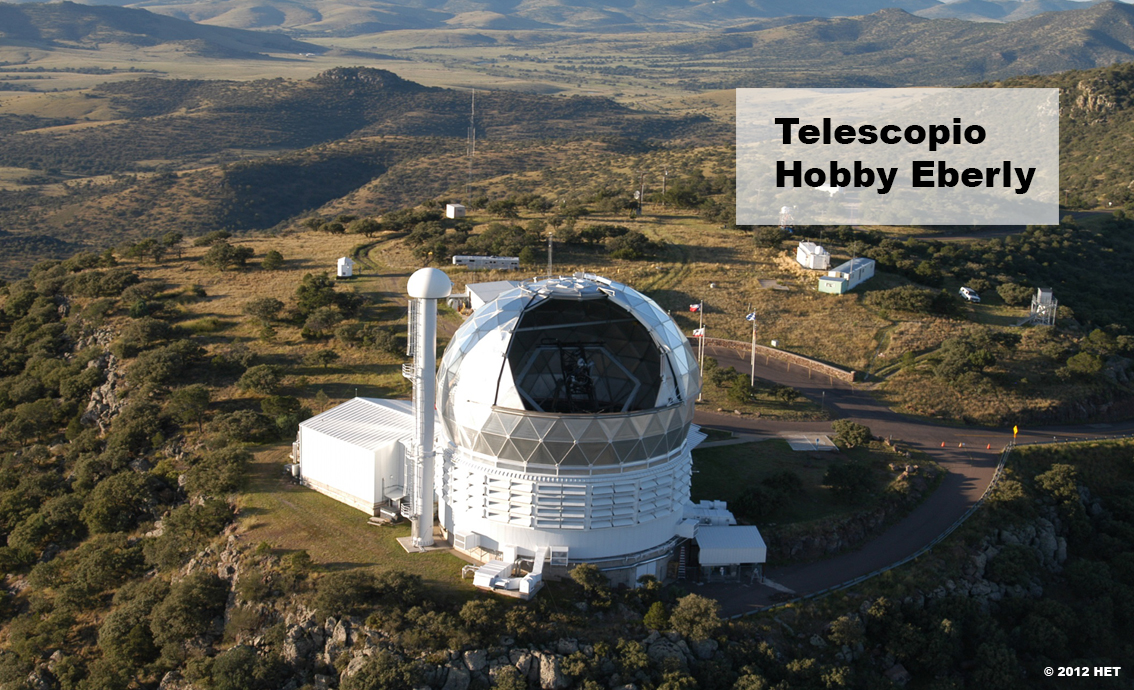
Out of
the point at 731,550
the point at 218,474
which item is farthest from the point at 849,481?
the point at 218,474

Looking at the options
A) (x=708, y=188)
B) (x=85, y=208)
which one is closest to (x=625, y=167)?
(x=708, y=188)

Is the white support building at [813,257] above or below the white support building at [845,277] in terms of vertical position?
above

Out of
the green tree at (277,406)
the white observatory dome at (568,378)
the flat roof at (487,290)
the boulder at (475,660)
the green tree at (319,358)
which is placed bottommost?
the boulder at (475,660)

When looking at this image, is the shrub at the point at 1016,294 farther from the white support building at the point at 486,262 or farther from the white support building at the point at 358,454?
the white support building at the point at 358,454

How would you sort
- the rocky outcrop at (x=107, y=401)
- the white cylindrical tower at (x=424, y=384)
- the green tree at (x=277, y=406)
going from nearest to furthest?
the white cylindrical tower at (x=424, y=384)
the green tree at (x=277, y=406)
the rocky outcrop at (x=107, y=401)

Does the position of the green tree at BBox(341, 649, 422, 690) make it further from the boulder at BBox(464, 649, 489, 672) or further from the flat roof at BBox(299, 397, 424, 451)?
the flat roof at BBox(299, 397, 424, 451)

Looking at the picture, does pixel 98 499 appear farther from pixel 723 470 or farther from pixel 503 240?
pixel 503 240

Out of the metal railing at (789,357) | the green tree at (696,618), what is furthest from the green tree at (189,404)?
the metal railing at (789,357)

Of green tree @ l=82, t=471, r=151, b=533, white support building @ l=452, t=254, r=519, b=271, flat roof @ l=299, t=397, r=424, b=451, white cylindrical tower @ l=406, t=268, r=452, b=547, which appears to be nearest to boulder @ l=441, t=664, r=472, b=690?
white cylindrical tower @ l=406, t=268, r=452, b=547
